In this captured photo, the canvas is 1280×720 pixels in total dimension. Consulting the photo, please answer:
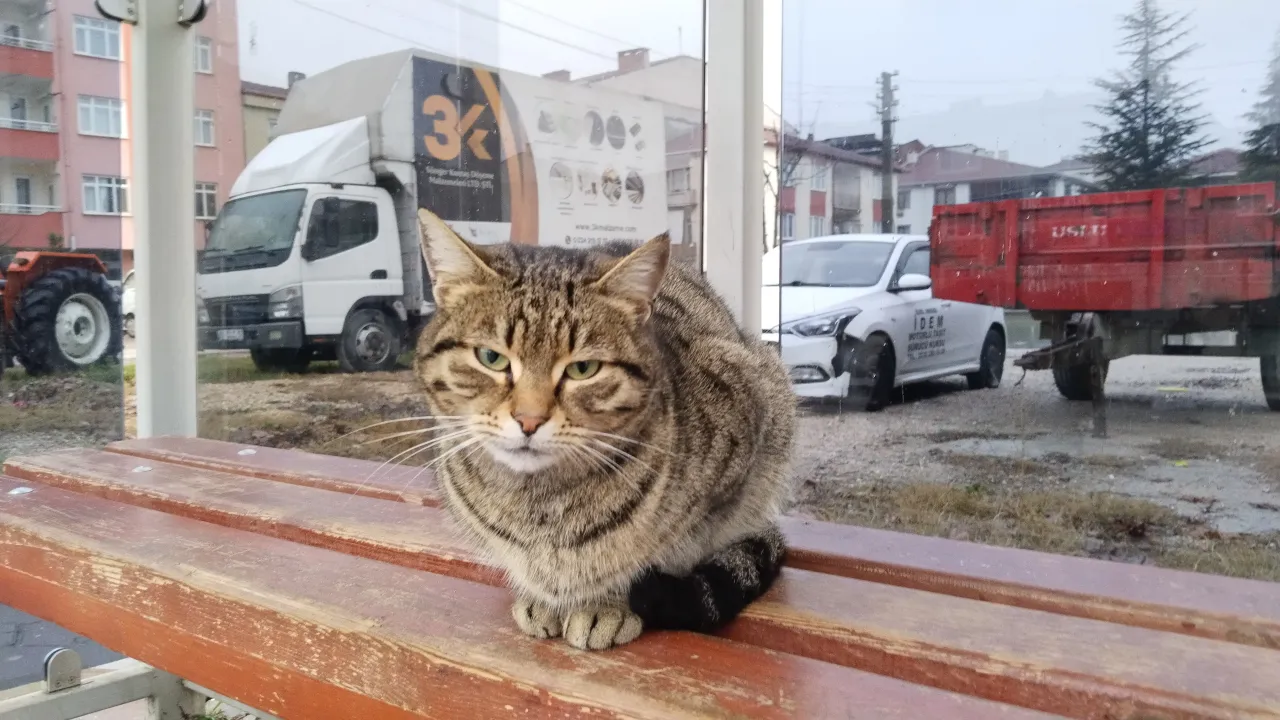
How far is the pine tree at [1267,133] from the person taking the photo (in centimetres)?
157

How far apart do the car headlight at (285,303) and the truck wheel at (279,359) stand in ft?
0.42

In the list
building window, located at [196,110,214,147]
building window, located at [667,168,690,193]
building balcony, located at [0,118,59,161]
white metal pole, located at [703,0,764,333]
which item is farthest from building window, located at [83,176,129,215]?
white metal pole, located at [703,0,764,333]

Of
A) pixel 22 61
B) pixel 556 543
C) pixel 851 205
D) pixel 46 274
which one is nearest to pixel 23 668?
pixel 46 274

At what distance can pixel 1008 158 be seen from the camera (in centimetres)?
186

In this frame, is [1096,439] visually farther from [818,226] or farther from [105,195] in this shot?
[105,195]

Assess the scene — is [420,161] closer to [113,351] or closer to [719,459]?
[113,351]

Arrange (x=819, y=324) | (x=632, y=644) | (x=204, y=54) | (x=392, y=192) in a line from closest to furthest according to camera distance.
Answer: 1. (x=632, y=644)
2. (x=819, y=324)
3. (x=204, y=54)
4. (x=392, y=192)

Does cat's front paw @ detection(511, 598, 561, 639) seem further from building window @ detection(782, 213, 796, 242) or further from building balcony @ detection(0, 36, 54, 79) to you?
building balcony @ detection(0, 36, 54, 79)

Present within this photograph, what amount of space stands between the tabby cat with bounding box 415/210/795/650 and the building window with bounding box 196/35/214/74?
1.79 metres

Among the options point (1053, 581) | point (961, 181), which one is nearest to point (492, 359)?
point (1053, 581)

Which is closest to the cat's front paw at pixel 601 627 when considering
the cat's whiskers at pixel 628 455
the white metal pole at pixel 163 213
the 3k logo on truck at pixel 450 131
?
the cat's whiskers at pixel 628 455

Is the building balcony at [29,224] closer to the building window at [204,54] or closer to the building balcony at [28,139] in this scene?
the building balcony at [28,139]

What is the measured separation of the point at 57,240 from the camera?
8.01 feet

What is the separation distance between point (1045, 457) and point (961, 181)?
0.65m
